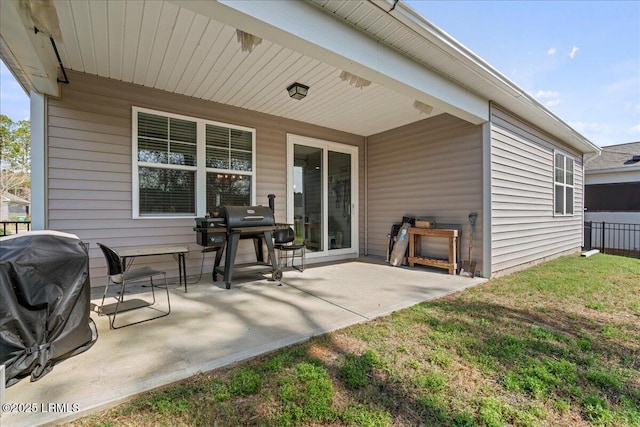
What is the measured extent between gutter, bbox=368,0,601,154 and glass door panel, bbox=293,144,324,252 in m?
3.02

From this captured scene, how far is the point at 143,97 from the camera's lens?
13.0ft

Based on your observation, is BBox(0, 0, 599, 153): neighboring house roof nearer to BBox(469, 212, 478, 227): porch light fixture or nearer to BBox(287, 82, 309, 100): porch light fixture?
BBox(287, 82, 309, 100): porch light fixture

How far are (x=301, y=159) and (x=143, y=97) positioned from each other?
2.78 m

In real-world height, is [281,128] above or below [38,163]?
above

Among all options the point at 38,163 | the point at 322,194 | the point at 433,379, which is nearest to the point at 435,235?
the point at 322,194

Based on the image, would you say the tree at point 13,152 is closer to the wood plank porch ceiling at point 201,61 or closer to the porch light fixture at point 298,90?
the wood plank porch ceiling at point 201,61

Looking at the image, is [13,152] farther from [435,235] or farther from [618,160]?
[618,160]

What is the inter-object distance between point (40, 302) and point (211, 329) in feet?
3.86

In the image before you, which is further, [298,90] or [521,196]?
[521,196]

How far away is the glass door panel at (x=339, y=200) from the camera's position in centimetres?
598

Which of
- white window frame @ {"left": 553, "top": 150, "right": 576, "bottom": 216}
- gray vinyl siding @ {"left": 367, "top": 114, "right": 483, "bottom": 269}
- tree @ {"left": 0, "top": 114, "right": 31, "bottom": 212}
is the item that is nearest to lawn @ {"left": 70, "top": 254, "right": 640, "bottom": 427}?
gray vinyl siding @ {"left": 367, "top": 114, "right": 483, "bottom": 269}

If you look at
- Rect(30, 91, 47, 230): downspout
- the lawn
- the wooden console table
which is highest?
Rect(30, 91, 47, 230): downspout

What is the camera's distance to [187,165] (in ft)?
14.1

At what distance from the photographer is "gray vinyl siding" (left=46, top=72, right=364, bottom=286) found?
3436mm
